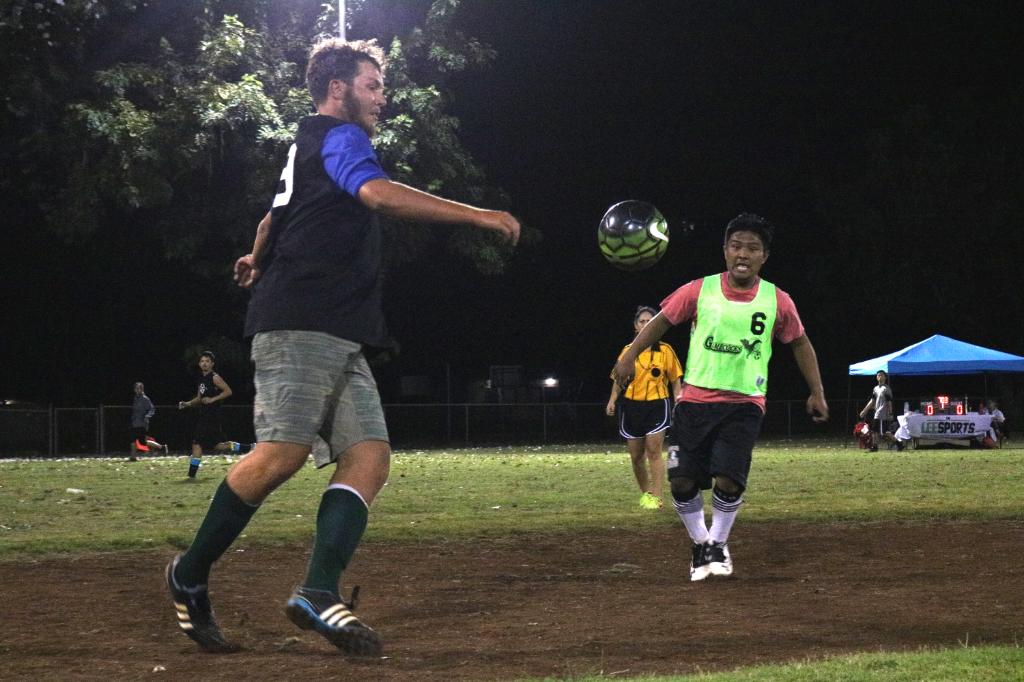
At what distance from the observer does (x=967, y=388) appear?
47.1 metres

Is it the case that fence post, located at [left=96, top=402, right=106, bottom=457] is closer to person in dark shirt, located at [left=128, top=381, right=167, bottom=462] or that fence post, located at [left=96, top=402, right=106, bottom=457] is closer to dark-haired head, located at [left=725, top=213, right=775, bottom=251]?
person in dark shirt, located at [left=128, top=381, right=167, bottom=462]

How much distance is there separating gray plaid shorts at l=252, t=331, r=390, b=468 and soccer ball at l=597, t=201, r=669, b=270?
2889mm

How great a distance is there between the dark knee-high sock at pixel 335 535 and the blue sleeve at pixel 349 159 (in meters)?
1.12

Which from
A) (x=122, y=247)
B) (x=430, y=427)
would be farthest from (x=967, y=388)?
(x=122, y=247)

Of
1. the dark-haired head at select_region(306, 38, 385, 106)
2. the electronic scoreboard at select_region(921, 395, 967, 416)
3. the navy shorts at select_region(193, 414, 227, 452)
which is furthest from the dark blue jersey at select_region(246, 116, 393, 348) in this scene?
the electronic scoreboard at select_region(921, 395, 967, 416)

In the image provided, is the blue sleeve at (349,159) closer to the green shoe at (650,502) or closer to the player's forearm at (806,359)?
the player's forearm at (806,359)

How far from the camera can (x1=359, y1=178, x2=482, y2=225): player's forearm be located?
14.5 feet

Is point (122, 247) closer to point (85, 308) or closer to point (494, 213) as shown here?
point (85, 308)

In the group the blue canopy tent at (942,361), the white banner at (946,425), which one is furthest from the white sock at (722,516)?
the white banner at (946,425)

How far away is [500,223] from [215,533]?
157 cm

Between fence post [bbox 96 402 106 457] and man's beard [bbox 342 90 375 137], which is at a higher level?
man's beard [bbox 342 90 375 137]

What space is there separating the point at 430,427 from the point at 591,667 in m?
29.2

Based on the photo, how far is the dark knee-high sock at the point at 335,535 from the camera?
4.48 m

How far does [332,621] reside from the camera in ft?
14.3
